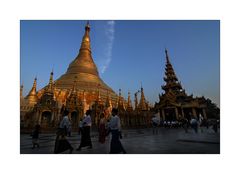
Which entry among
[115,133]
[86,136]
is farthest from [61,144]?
[115,133]

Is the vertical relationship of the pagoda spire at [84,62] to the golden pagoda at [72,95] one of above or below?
above

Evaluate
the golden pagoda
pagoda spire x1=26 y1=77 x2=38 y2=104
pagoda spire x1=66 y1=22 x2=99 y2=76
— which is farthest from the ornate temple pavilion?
pagoda spire x1=26 y1=77 x2=38 y2=104

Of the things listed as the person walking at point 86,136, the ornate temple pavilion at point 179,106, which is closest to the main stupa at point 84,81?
the ornate temple pavilion at point 179,106

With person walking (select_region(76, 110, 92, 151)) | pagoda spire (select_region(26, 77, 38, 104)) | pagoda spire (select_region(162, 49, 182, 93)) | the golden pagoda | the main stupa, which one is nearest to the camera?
person walking (select_region(76, 110, 92, 151))

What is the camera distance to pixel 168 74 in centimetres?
2639

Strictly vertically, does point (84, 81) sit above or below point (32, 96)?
above

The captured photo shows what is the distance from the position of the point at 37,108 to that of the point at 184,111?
1675cm

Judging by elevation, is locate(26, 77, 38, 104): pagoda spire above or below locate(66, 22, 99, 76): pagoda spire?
below

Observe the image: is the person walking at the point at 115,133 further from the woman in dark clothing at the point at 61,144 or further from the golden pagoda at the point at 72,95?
the golden pagoda at the point at 72,95

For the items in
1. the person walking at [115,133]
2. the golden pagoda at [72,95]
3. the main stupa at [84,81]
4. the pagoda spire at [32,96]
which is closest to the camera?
the person walking at [115,133]

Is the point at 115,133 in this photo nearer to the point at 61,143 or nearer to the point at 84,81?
the point at 61,143

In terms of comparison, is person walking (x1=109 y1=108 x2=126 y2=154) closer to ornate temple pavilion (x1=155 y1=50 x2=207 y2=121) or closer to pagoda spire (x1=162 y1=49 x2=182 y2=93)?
ornate temple pavilion (x1=155 y1=50 x2=207 y2=121)

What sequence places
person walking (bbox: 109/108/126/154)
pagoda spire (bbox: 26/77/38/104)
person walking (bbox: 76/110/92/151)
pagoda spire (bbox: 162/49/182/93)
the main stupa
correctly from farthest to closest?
pagoda spire (bbox: 162/49/182/93)
the main stupa
pagoda spire (bbox: 26/77/38/104)
person walking (bbox: 76/110/92/151)
person walking (bbox: 109/108/126/154)

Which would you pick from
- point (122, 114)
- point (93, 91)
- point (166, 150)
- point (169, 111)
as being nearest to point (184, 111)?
point (169, 111)
